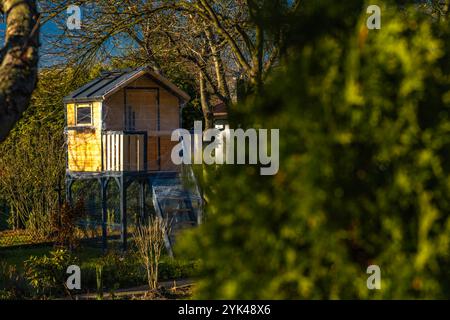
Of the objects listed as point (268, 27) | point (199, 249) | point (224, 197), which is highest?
point (268, 27)

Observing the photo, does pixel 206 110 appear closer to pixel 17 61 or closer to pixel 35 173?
pixel 35 173

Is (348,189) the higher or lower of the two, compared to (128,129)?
lower

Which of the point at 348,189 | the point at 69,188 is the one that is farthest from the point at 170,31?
the point at 348,189

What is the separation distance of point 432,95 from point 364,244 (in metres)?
0.97

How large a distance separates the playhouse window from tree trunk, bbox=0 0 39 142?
14.1m

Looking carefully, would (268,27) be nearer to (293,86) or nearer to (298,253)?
(293,86)

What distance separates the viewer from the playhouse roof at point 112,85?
21.3m

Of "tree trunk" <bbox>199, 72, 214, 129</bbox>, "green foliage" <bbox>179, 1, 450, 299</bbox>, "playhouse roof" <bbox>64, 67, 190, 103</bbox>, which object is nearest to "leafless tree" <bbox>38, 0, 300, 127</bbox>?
"tree trunk" <bbox>199, 72, 214, 129</bbox>

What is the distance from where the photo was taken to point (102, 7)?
48.7ft

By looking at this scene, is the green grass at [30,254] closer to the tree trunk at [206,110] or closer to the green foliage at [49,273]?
the tree trunk at [206,110]

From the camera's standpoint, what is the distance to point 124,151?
20406 mm

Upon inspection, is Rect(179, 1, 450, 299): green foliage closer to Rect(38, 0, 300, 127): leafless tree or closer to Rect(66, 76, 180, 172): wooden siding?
Rect(38, 0, 300, 127): leafless tree

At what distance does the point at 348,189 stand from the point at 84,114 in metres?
18.6
